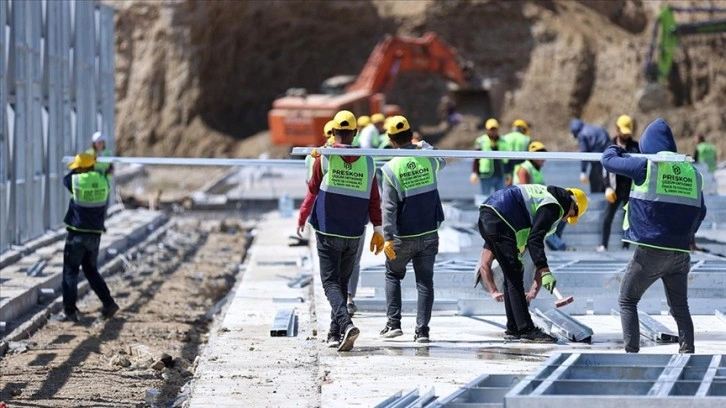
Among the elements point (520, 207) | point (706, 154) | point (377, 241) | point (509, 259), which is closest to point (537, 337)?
point (509, 259)

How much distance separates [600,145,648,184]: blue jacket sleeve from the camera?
969 cm

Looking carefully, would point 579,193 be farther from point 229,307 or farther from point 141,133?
point 141,133

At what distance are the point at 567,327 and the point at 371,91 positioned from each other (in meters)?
28.4

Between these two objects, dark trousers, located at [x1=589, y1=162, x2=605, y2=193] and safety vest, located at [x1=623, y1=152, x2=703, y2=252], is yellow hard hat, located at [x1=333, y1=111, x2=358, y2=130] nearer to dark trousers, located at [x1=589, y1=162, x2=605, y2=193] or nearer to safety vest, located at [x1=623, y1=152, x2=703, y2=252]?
safety vest, located at [x1=623, y1=152, x2=703, y2=252]

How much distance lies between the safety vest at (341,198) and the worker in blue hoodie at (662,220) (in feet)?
6.73

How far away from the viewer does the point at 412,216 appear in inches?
440

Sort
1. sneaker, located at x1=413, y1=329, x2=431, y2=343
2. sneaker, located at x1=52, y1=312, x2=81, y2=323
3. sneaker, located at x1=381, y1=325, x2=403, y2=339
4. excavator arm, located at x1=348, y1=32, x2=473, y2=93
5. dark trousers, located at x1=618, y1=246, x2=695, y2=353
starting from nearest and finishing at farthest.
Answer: dark trousers, located at x1=618, y1=246, x2=695, y2=353
sneaker, located at x1=413, y1=329, x2=431, y2=343
sneaker, located at x1=381, y1=325, x2=403, y2=339
sneaker, located at x1=52, y1=312, x2=81, y2=323
excavator arm, located at x1=348, y1=32, x2=473, y2=93

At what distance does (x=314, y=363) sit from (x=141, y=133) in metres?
37.0

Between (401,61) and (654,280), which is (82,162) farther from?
(401,61)

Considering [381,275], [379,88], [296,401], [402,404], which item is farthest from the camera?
[379,88]

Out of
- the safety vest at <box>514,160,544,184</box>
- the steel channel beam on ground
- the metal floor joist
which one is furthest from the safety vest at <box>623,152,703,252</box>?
the safety vest at <box>514,160,544,184</box>

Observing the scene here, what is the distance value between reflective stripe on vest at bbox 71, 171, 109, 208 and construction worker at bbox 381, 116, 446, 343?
4394 mm

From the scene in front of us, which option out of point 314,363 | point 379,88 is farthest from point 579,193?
point 379,88

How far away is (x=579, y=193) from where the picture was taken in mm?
11078
